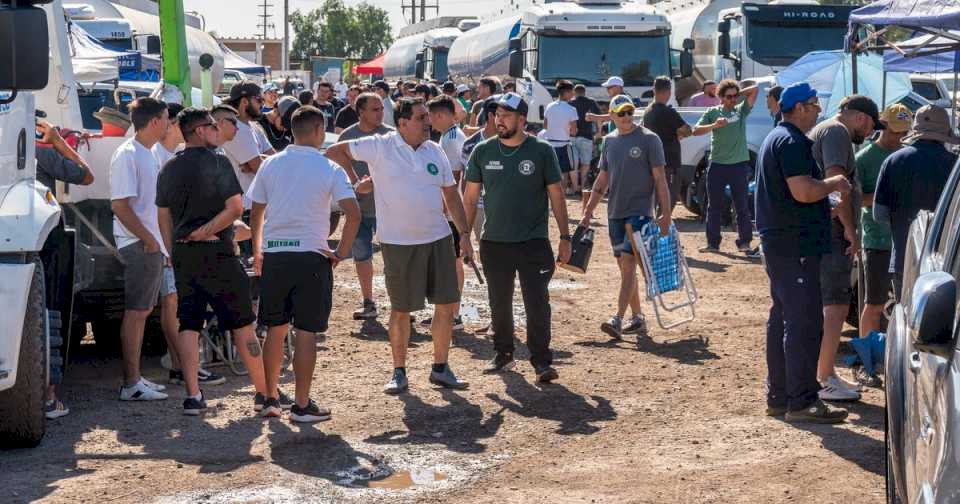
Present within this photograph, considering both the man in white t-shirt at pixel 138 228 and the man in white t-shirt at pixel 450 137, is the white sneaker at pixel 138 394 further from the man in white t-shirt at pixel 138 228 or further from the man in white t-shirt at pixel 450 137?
the man in white t-shirt at pixel 450 137

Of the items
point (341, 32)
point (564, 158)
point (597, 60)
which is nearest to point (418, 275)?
point (564, 158)

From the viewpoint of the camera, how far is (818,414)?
781 centimetres

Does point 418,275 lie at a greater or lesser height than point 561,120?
lesser

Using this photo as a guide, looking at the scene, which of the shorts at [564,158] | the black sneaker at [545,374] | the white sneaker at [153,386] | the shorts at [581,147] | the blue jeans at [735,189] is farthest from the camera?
the shorts at [581,147]

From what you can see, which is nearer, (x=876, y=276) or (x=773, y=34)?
(x=876, y=276)

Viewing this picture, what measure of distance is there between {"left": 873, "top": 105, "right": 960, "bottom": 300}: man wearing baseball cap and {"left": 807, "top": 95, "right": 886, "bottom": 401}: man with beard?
0.73ft

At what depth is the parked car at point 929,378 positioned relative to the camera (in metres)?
3.47

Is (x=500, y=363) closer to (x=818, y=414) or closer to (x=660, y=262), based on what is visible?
(x=660, y=262)

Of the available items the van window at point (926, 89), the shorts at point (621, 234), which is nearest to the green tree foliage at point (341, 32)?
the van window at point (926, 89)

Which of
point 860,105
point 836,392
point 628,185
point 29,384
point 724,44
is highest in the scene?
point 724,44

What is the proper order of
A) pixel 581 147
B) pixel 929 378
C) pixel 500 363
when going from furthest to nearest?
pixel 581 147 < pixel 500 363 < pixel 929 378

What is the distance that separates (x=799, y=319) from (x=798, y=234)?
1.47ft

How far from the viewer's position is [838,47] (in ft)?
80.4

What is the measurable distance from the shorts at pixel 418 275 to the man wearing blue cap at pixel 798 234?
6.94 feet
